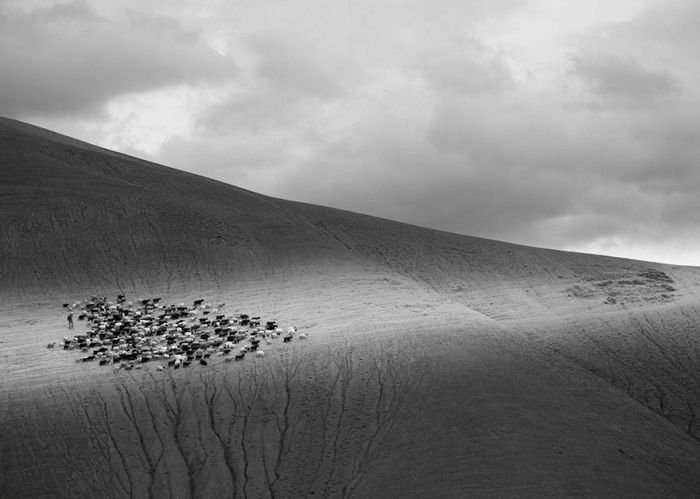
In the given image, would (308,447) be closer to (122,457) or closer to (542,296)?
(122,457)

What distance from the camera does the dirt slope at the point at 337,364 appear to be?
196 feet

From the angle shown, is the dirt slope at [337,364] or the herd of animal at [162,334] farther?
the herd of animal at [162,334]

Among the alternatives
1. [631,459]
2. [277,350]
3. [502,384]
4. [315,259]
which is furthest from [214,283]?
[631,459]

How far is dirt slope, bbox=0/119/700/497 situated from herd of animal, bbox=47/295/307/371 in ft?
6.27

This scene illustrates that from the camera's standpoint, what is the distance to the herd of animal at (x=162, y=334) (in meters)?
74.2

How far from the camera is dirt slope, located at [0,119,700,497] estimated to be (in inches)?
2355

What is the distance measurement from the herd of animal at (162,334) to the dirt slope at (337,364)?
1911 mm

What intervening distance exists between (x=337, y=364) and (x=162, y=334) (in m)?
15.8

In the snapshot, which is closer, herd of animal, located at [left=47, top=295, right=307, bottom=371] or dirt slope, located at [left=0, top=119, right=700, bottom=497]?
dirt slope, located at [left=0, top=119, right=700, bottom=497]

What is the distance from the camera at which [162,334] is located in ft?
260

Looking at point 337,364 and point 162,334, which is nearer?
point 337,364

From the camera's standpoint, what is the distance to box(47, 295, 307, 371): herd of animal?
74.2 meters

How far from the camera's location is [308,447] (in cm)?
6259

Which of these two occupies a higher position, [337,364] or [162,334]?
[162,334]
